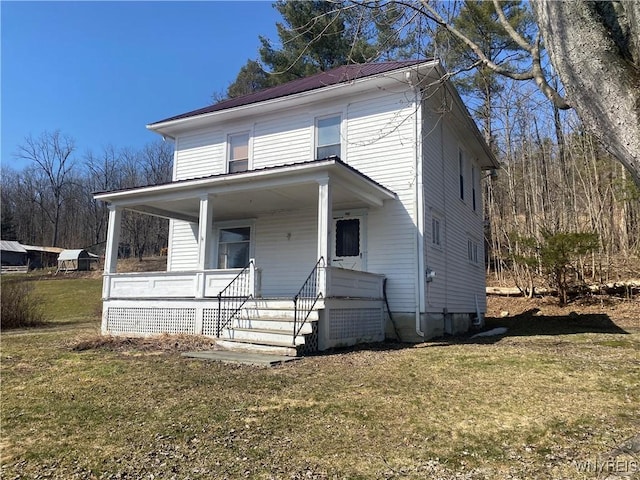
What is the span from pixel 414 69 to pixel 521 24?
10.7 m

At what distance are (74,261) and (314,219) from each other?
108 feet

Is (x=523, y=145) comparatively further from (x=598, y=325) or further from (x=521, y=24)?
(x=598, y=325)

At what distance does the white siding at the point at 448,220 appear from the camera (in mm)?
11656

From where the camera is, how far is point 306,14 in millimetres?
22797

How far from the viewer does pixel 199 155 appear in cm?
1439

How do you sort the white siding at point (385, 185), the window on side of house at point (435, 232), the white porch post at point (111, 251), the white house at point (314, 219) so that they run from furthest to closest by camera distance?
the window on side of house at point (435, 232)
the white porch post at point (111, 251)
the white siding at point (385, 185)
the white house at point (314, 219)

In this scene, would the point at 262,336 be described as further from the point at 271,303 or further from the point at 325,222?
the point at 325,222

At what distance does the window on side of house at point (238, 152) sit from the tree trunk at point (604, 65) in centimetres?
1116

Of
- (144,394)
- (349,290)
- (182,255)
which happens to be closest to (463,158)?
(349,290)

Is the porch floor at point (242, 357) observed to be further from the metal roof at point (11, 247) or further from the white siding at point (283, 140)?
the metal roof at point (11, 247)

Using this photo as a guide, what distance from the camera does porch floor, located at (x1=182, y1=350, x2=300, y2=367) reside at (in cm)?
717

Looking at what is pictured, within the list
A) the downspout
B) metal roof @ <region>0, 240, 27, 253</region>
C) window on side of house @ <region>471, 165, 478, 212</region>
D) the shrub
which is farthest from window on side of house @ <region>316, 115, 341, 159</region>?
metal roof @ <region>0, 240, 27, 253</region>

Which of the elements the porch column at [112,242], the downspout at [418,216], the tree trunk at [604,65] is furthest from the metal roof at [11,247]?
the tree trunk at [604,65]

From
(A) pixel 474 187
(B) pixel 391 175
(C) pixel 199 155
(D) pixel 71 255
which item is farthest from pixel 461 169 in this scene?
(D) pixel 71 255
